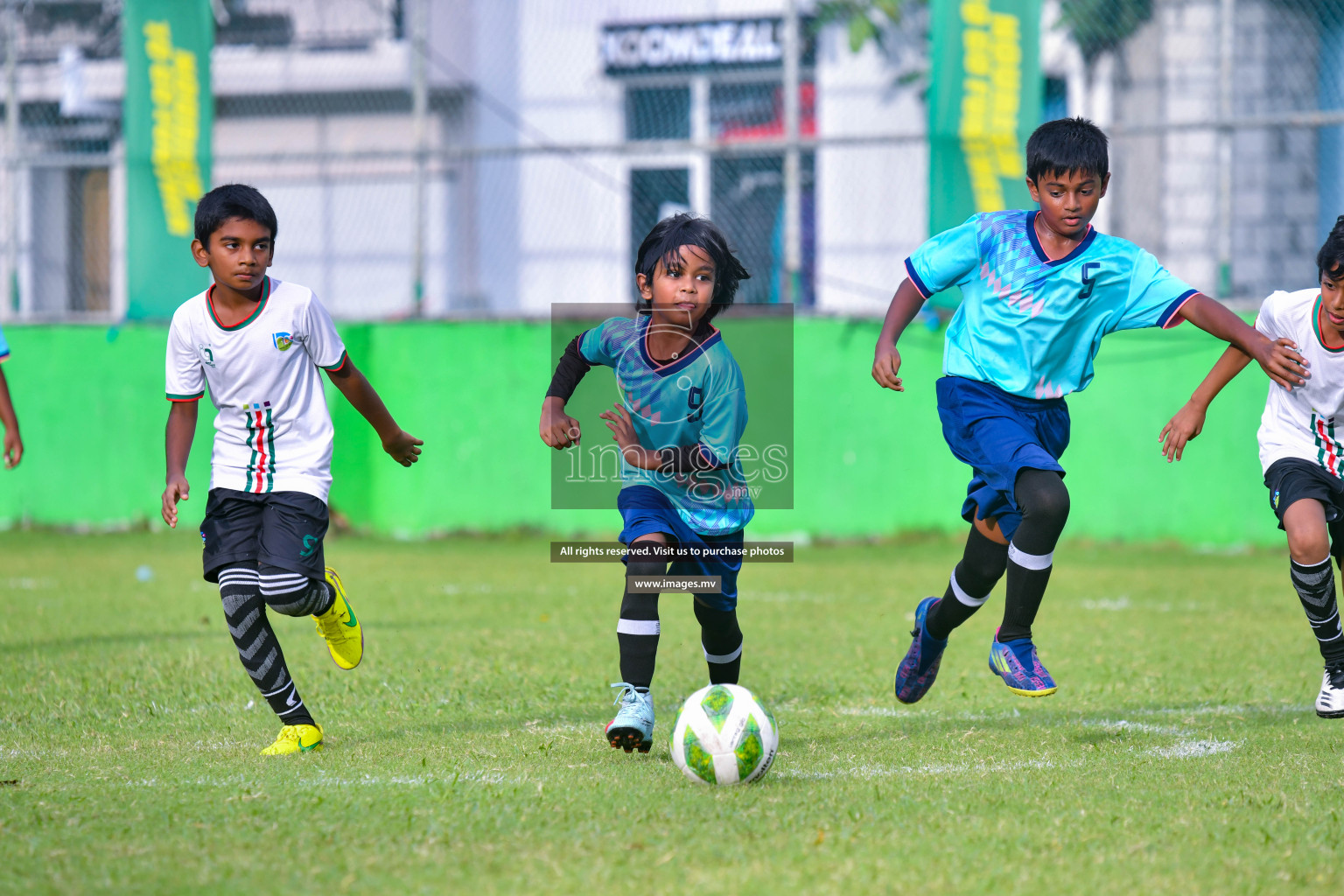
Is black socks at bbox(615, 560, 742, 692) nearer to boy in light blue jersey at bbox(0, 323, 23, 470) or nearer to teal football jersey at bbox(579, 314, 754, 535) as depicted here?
teal football jersey at bbox(579, 314, 754, 535)

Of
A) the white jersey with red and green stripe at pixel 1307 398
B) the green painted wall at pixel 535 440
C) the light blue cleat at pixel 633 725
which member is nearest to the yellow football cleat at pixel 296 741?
the light blue cleat at pixel 633 725

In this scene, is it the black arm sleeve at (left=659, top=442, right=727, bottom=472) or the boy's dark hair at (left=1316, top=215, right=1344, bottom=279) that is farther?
the black arm sleeve at (left=659, top=442, right=727, bottom=472)

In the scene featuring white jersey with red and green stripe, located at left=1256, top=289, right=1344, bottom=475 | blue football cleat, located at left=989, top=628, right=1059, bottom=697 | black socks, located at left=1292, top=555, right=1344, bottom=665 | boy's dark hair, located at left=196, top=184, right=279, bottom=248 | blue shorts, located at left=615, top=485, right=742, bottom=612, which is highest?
boy's dark hair, located at left=196, top=184, right=279, bottom=248

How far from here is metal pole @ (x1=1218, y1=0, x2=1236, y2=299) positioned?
10.0 meters

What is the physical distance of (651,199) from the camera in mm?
13070

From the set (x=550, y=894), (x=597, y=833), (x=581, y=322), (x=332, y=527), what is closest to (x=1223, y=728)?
(x=597, y=833)

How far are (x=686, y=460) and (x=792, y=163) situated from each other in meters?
6.64

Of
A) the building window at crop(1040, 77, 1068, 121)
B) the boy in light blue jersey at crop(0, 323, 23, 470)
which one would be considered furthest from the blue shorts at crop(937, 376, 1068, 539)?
the building window at crop(1040, 77, 1068, 121)

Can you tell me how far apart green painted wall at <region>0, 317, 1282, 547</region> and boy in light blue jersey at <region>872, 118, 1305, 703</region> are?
5651 mm

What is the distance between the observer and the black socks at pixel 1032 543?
4.20 m

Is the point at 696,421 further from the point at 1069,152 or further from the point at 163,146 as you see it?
the point at 163,146

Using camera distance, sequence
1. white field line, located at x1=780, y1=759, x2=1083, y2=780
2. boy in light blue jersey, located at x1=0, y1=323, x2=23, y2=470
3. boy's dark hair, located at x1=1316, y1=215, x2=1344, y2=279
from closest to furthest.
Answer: white field line, located at x1=780, y1=759, x2=1083, y2=780 → boy's dark hair, located at x1=1316, y1=215, x2=1344, y2=279 → boy in light blue jersey, located at x1=0, y1=323, x2=23, y2=470

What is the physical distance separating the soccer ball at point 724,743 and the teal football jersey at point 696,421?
0.70 metres

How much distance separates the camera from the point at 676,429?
4453 mm
